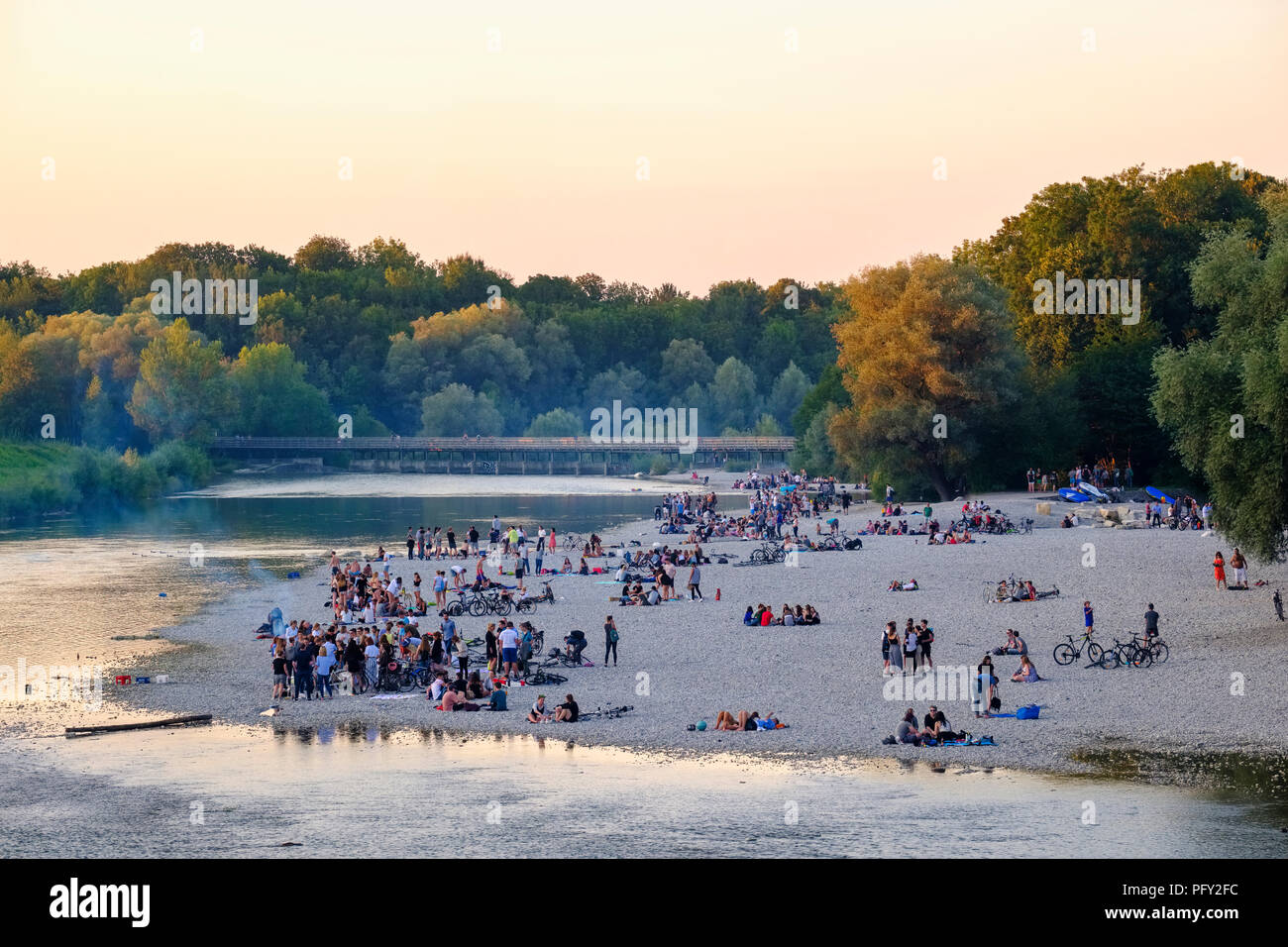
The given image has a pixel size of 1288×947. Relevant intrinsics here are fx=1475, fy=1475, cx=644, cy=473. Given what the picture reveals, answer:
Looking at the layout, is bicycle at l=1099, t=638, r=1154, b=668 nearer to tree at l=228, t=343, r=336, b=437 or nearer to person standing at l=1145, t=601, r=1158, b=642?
person standing at l=1145, t=601, r=1158, b=642

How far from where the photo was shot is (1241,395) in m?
28.1

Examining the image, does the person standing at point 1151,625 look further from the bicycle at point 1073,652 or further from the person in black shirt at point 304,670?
the person in black shirt at point 304,670

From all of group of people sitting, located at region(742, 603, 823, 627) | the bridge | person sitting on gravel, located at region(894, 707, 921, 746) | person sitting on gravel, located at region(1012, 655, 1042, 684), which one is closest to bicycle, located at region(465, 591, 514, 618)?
group of people sitting, located at region(742, 603, 823, 627)

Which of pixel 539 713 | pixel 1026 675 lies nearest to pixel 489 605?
pixel 539 713

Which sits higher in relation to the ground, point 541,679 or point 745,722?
point 541,679

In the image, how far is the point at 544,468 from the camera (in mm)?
119250

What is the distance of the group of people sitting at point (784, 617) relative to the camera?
3256 cm

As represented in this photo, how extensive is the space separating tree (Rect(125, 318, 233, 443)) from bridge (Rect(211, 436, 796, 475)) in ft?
12.4

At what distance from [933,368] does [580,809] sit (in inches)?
1745

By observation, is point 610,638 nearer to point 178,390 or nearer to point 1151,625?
point 1151,625

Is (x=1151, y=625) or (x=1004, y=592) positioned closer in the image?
(x=1151, y=625)

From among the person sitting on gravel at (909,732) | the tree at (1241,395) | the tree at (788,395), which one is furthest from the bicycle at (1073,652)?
the tree at (788,395)

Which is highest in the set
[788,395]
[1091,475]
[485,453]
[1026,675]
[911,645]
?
[788,395]
